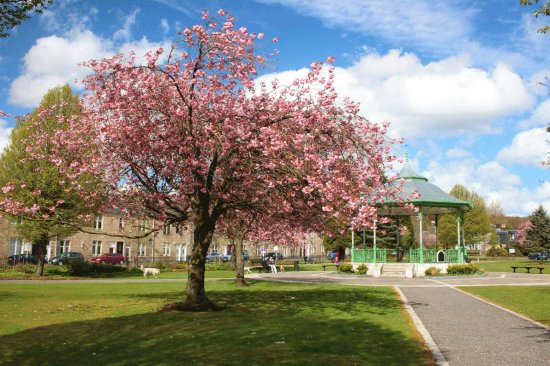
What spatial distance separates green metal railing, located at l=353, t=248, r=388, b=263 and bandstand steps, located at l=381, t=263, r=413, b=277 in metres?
1.06

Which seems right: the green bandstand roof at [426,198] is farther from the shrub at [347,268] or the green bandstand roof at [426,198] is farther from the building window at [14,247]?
the building window at [14,247]

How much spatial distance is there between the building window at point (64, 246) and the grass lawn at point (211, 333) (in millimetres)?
39235

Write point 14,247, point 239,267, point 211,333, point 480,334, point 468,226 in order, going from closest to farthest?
point 480,334 → point 211,333 → point 239,267 → point 14,247 → point 468,226

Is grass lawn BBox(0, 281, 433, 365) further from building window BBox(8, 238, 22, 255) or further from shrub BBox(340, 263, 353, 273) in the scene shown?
building window BBox(8, 238, 22, 255)

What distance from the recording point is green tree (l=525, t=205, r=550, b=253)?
6831 centimetres

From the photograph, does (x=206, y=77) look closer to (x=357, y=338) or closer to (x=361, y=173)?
(x=361, y=173)

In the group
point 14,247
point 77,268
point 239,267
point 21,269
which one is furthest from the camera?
point 14,247

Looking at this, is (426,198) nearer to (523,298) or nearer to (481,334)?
(523,298)

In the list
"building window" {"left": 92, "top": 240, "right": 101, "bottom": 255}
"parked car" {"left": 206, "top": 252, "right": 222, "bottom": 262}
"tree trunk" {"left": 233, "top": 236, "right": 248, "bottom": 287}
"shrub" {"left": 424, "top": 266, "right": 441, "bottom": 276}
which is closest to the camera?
"tree trunk" {"left": 233, "top": 236, "right": 248, "bottom": 287}

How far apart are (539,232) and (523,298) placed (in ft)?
188

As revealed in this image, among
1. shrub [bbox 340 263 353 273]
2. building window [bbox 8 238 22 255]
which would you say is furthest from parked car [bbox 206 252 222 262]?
shrub [bbox 340 263 353 273]

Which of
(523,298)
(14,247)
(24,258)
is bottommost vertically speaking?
(523,298)

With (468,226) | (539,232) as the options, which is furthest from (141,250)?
(539,232)

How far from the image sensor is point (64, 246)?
55.4 meters
